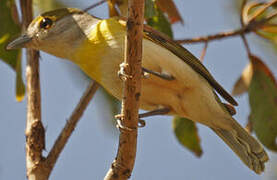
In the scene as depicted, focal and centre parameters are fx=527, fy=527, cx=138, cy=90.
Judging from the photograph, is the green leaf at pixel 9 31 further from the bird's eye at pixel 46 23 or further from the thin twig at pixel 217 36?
the thin twig at pixel 217 36

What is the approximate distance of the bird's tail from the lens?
4.21m

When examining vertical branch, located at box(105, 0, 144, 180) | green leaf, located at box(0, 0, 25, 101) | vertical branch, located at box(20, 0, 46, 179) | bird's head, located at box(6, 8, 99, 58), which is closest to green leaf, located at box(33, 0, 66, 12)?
green leaf, located at box(0, 0, 25, 101)

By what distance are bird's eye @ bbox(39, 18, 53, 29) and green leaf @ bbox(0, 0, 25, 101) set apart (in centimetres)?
38

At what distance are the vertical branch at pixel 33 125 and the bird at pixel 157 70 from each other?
0.29m

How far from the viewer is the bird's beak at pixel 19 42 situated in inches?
171

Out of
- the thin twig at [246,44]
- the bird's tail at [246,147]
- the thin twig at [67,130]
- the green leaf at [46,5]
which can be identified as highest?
the green leaf at [46,5]

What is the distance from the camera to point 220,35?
15.9 feet

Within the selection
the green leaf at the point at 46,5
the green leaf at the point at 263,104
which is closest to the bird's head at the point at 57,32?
the green leaf at the point at 46,5

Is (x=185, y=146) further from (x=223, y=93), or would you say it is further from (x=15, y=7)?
(x=15, y=7)

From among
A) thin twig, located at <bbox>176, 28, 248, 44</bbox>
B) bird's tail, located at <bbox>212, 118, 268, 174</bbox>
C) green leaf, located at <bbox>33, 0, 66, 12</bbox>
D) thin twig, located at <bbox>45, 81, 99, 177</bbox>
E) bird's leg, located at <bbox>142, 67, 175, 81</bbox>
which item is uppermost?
green leaf, located at <bbox>33, 0, 66, 12</bbox>

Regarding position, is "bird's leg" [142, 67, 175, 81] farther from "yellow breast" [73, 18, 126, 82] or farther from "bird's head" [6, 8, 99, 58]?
"bird's head" [6, 8, 99, 58]

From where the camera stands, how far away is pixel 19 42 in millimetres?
4355

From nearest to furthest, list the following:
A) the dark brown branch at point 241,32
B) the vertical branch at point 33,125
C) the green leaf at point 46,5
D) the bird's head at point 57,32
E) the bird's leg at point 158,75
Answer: the vertical branch at point 33,125 → the bird's leg at point 158,75 → the bird's head at point 57,32 → the dark brown branch at point 241,32 → the green leaf at point 46,5

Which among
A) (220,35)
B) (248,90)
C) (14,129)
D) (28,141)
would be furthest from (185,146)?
(14,129)
